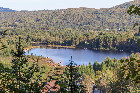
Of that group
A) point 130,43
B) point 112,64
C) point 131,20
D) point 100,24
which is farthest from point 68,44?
point 131,20

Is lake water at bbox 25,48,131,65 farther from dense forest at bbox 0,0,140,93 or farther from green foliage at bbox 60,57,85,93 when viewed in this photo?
green foliage at bbox 60,57,85,93

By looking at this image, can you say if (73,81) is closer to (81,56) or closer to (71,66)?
(71,66)

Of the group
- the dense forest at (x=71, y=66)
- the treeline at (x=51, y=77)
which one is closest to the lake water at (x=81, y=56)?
the dense forest at (x=71, y=66)

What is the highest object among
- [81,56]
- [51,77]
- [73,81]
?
[51,77]

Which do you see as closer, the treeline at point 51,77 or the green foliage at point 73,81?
the treeline at point 51,77

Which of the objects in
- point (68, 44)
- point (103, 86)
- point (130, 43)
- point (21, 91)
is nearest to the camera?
point (21, 91)

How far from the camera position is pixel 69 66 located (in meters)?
4.71

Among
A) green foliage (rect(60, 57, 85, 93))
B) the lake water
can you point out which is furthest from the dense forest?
the lake water

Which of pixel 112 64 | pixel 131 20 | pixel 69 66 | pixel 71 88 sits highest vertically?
pixel 131 20

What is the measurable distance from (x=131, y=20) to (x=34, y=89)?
673 ft

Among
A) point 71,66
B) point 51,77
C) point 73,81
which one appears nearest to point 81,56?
point 71,66

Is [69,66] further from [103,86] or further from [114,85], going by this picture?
[103,86]

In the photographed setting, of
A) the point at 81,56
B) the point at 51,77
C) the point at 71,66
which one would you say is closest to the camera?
the point at 51,77

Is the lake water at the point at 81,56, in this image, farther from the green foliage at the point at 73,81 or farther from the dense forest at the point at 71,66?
the green foliage at the point at 73,81
